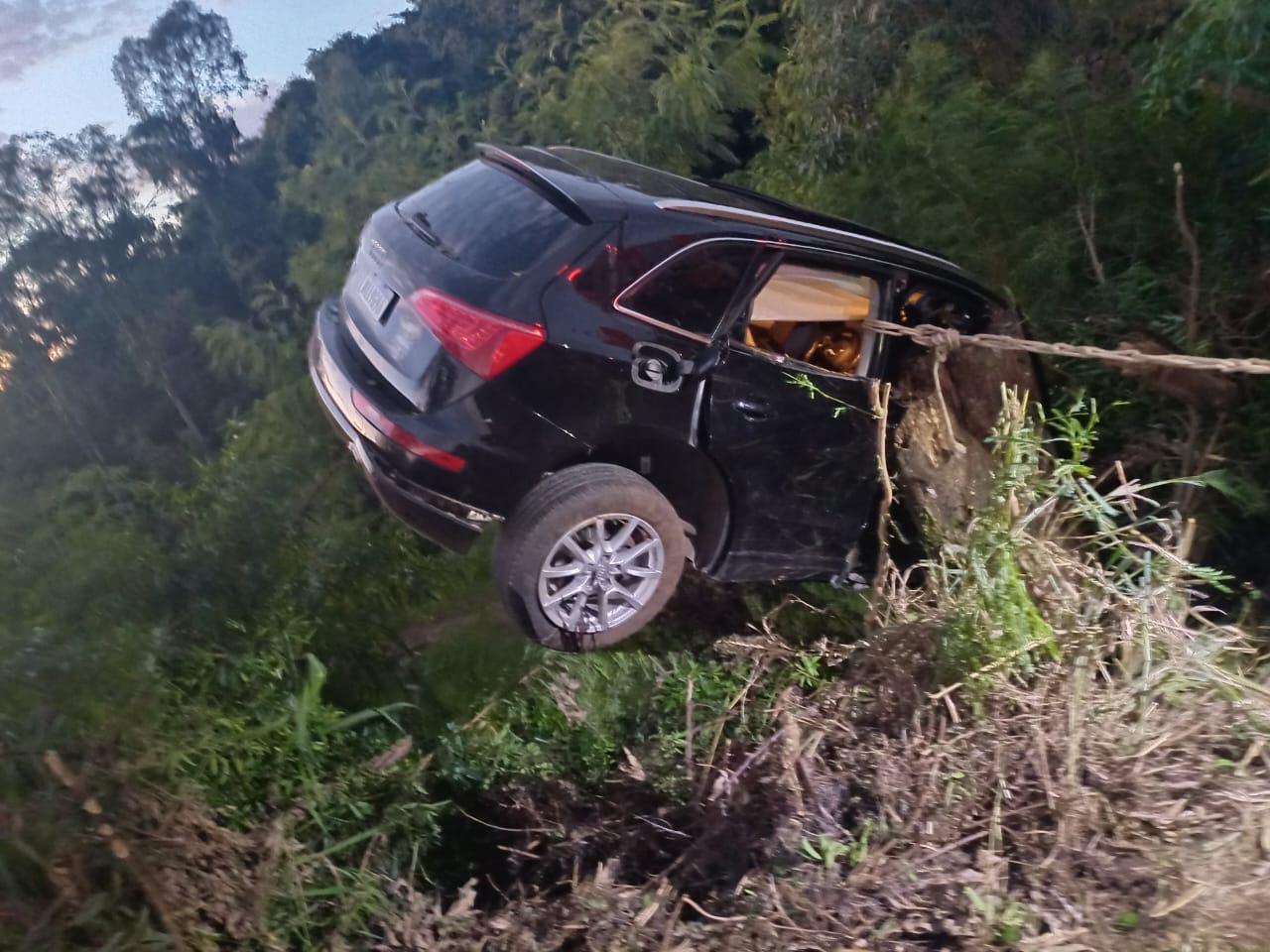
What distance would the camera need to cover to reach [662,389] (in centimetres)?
320

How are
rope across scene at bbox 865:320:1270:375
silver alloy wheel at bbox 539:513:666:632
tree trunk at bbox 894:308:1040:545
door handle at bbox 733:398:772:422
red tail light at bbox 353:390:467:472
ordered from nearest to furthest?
rope across scene at bbox 865:320:1270:375 < red tail light at bbox 353:390:467:472 < silver alloy wheel at bbox 539:513:666:632 < door handle at bbox 733:398:772:422 < tree trunk at bbox 894:308:1040:545

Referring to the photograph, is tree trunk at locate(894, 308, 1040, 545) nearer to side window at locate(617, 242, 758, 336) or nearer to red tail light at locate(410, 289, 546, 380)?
side window at locate(617, 242, 758, 336)

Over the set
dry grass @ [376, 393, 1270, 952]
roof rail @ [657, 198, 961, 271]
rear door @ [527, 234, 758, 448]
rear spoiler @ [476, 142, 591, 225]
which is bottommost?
dry grass @ [376, 393, 1270, 952]

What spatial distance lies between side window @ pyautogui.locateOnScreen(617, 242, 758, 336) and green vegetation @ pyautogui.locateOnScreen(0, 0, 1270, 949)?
108cm

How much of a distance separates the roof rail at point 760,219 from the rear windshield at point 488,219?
44cm

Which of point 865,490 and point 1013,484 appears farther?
point 865,490

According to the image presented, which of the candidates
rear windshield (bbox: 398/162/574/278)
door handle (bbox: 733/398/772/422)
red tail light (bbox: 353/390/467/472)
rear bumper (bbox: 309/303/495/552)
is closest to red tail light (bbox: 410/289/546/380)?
rear windshield (bbox: 398/162/574/278)

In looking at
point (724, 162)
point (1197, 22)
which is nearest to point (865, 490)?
point (1197, 22)

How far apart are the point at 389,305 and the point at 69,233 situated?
8.10 m

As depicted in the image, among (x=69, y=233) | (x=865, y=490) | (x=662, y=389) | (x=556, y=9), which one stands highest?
(x=556, y=9)

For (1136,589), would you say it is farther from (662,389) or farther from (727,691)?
(662,389)

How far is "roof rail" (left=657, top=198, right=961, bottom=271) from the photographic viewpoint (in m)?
3.24

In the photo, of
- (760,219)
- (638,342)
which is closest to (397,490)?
(638,342)

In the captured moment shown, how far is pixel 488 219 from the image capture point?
3203 mm
